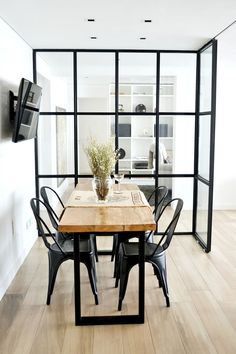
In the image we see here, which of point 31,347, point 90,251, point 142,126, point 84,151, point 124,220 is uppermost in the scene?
point 142,126

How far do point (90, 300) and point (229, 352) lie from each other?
4.15 feet

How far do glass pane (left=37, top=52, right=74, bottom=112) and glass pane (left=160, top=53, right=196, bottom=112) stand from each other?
46.8 inches

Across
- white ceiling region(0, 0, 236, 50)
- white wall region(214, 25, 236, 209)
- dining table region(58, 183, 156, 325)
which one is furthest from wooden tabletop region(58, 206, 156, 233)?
white wall region(214, 25, 236, 209)

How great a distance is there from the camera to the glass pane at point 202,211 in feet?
15.7

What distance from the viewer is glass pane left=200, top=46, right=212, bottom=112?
4566 mm

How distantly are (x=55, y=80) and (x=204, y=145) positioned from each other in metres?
2.10

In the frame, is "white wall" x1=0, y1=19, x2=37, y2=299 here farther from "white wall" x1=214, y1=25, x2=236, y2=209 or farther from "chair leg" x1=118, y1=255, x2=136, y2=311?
"white wall" x1=214, y1=25, x2=236, y2=209

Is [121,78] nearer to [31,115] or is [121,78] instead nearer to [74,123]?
[74,123]

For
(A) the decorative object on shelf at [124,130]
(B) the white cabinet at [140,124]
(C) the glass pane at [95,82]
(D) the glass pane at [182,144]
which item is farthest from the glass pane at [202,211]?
(C) the glass pane at [95,82]

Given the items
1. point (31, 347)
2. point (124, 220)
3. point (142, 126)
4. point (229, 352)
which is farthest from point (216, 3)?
point (31, 347)

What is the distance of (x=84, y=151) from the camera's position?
5.06 metres

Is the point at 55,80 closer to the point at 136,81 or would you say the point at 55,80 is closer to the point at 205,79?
the point at 136,81

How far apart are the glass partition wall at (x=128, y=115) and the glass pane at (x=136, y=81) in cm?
1

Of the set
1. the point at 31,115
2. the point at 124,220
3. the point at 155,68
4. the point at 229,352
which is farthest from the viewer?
the point at 155,68
